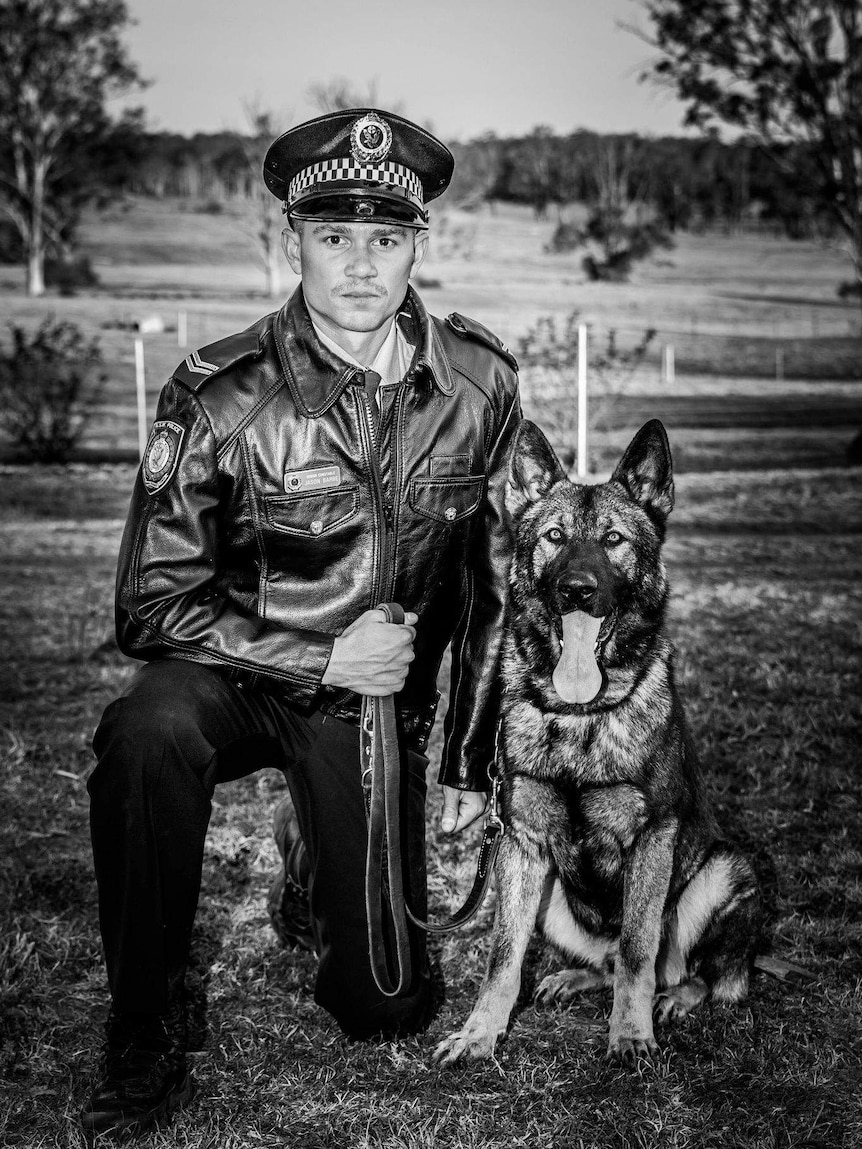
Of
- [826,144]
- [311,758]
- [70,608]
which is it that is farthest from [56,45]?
[311,758]

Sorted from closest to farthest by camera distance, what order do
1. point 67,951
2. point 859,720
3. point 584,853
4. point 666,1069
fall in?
point 666,1069 < point 584,853 < point 67,951 < point 859,720

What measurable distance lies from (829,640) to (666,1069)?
3.94 metres

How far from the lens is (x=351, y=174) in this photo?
2.56 metres

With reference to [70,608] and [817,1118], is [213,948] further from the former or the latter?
[70,608]

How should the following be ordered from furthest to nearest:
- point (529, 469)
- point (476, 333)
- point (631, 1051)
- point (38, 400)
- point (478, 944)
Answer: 1. point (38, 400)
2. point (478, 944)
3. point (476, 333)
4. point (529, 469)
5. point (631, 1051)

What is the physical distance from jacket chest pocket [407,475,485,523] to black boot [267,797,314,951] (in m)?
0.93

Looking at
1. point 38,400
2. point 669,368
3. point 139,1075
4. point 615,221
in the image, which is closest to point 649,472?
point 139,1075

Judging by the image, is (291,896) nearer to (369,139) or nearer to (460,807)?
(460,807)

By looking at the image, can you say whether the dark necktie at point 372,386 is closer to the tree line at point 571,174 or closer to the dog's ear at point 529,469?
the dog's ear at point 529,469

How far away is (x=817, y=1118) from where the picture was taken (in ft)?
7.03

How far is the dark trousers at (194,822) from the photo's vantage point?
7.16 feet

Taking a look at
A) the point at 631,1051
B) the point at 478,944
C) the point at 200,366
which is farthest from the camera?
the point at 478,944

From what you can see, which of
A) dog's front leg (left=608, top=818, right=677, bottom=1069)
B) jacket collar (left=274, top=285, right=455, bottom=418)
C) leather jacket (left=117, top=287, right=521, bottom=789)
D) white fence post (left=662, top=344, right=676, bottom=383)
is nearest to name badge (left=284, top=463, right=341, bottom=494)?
leather jacket (left=117, top=287, right=521, bottom=789)

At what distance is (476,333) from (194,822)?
1.48m
